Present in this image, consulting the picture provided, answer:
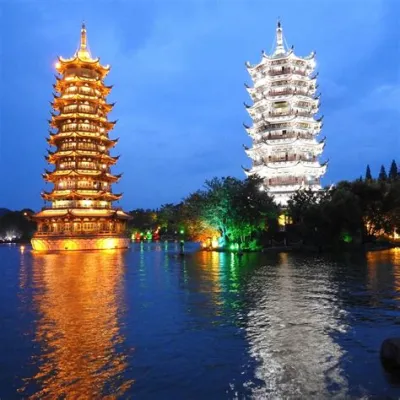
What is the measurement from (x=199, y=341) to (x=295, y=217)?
148 ft

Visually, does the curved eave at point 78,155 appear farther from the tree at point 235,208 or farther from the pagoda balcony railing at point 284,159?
the pagoda balcony railing at point 284,159

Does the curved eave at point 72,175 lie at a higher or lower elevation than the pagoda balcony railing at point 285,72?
lower

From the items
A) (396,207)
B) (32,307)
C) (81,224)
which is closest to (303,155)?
(396,207)

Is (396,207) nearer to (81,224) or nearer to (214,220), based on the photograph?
(214,220)

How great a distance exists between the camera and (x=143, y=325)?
12.4 m

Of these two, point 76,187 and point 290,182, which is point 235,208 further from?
point 76,187

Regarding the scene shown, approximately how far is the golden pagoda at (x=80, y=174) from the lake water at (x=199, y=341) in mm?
41158

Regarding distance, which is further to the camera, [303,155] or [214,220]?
[303,155]

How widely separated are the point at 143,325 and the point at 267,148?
192 ft

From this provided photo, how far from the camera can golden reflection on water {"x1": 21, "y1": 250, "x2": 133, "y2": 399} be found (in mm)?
7781

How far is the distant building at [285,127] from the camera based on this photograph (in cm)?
6638

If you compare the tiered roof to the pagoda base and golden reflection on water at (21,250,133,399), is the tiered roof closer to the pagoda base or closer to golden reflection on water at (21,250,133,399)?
the pagoda base

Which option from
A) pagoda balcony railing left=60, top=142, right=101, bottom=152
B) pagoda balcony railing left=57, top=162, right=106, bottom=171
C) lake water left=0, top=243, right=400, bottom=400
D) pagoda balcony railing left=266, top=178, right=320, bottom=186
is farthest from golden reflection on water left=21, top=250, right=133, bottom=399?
pagoda balcony railing left=266, top=178, right=320, bottom=186

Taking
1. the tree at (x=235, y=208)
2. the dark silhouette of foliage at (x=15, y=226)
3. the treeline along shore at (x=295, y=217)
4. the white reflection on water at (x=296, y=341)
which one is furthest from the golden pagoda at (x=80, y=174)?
the dark silhouette of foliage at (x=15, y=226)
